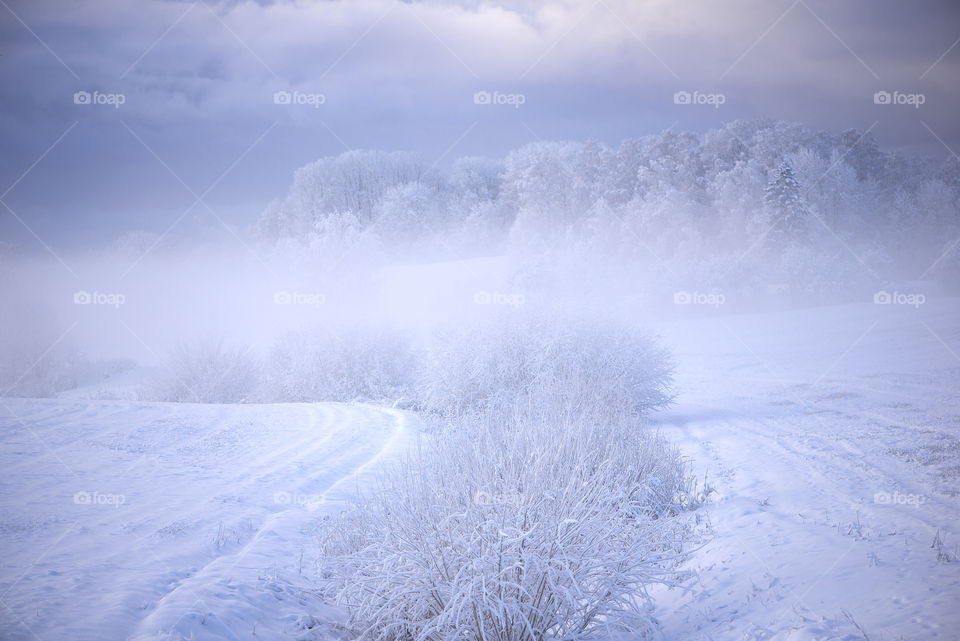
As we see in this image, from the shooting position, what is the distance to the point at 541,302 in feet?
49.5

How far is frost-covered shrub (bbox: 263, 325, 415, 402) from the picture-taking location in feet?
57.6

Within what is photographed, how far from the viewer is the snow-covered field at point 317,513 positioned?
3898 millimetres

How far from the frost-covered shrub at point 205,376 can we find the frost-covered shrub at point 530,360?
7.24 m

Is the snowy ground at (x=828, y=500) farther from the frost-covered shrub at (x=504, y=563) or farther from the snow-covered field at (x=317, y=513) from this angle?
the frost-covered shrub at (x=504, y=563)

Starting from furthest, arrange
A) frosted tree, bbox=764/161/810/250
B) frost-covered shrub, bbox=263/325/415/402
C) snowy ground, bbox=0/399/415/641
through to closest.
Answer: frosted tree, bbox=764/161/810/250
frost-covered shrub, bbox=263/325/415/402
snowy ground, bbox=0/399/415/641

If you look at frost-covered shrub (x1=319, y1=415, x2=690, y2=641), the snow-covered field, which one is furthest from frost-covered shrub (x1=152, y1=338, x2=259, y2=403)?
frost-covered shrub (x1=319, y1=415, x2=690, y2=641)

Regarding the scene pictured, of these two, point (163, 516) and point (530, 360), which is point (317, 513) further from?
point (530, 360)

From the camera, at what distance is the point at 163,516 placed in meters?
6.21

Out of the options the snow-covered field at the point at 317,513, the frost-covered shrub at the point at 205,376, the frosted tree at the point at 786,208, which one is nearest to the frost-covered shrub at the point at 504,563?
the snow-covered field at the point at 317,513

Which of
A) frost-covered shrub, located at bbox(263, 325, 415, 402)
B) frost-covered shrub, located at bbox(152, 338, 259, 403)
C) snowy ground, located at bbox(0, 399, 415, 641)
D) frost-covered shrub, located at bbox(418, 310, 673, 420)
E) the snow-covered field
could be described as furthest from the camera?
frost-covered shrub, located at bbox(263, 325, 415, 402)

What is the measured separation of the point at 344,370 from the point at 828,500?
14053 millimetres

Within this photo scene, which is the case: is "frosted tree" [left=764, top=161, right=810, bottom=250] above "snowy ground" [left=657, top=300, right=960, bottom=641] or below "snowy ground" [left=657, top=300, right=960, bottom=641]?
above

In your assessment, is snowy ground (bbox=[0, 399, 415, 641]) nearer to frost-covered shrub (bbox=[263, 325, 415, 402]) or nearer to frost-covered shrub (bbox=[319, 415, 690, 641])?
frost-covered shrub (bbox=[319, 415, 690, 641])

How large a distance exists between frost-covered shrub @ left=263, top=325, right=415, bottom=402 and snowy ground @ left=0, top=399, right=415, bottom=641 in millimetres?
5455
